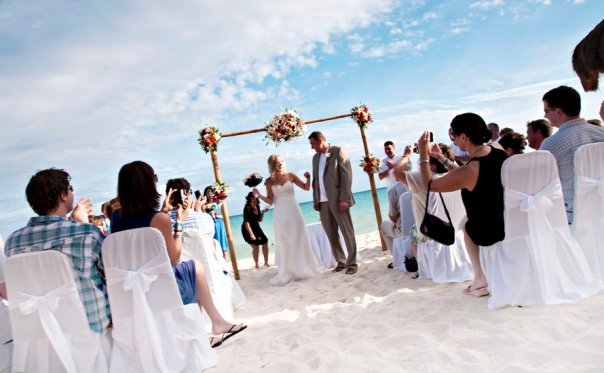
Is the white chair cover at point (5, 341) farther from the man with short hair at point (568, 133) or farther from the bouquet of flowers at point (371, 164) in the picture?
the bouquet of flowers at point (371, 164)

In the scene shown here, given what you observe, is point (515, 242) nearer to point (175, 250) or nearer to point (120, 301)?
point (175, 250)

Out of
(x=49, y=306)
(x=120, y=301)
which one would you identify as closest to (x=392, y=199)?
(x=120, y=301)

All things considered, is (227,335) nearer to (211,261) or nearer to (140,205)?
(211,261)

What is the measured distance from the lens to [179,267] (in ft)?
11.6

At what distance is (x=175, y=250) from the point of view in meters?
3.24

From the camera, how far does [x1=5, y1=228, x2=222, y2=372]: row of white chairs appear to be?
2.81 m

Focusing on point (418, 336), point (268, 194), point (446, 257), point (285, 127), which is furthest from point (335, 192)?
point (418, 336)

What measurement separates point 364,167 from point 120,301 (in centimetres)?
587

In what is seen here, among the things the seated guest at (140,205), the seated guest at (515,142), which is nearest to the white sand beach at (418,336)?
the seated guest at (140,205)

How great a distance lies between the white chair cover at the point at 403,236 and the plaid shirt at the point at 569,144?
76.6 inches

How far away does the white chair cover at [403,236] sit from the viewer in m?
5.70

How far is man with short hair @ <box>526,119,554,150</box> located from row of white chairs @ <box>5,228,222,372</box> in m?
4.30

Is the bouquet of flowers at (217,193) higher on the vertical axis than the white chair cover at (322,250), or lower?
higher

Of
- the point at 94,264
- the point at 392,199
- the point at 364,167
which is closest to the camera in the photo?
the point at 94,264
